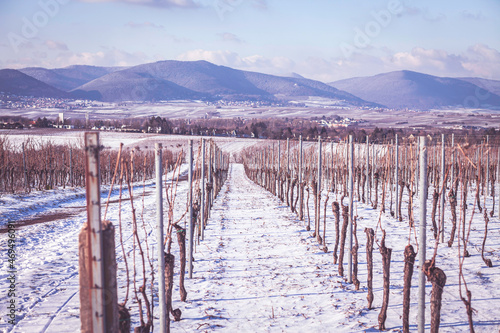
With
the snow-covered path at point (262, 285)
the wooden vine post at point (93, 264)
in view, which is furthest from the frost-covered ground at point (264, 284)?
the wooden vine post at point (93, 264)

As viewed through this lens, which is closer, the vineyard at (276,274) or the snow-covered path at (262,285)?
the vineyard at (276,274)

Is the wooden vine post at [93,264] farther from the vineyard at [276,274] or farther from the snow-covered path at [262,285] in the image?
the snow-covered path at [262,285]

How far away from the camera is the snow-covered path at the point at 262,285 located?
4.21 m

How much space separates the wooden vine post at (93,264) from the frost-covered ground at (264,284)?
1.15 meters

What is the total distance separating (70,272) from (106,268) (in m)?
4.50

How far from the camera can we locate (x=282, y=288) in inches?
209

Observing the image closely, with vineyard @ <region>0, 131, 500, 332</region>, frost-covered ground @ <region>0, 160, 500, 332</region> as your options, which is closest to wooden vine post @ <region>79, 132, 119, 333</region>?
vineyard @ <region>0, 131, 500, 332</region>

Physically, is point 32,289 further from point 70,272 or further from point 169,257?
point 169,257

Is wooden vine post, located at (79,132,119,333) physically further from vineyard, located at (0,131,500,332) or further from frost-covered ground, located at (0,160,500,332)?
frost-covered ground, located at (0,160,500,332)

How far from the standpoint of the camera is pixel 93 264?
79.1 inches

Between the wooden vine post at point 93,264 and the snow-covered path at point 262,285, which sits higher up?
the wooden vine post at point 93,264

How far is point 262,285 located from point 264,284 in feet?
0.18

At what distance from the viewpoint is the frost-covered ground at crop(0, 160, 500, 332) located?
416 cm

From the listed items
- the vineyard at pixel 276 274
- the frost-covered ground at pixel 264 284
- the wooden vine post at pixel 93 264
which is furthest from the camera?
the frost-covered ground at pixel 264 284
